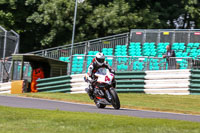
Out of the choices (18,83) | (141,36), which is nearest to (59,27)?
(141,36)

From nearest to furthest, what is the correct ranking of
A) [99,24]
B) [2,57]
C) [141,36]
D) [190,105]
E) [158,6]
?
[190,105] → [2,57] → [141,36] → [99,24] → [158,6]

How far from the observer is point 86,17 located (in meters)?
33.8

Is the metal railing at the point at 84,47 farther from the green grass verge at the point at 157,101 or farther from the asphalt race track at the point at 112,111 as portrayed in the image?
the asphalt race track at the point at 112,111

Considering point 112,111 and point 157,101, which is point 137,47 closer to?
point 157,101

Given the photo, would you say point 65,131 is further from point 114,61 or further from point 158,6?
point 158,6

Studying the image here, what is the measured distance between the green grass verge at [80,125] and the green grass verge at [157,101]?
16.4 feet

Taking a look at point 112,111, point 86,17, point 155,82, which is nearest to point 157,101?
point 155,82

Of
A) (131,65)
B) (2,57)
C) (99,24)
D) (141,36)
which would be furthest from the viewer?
(99,24)

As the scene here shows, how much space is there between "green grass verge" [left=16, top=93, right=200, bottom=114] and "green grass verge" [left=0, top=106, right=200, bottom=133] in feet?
16.4

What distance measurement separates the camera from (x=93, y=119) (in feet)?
33.0

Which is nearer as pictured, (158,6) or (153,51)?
(153,51)

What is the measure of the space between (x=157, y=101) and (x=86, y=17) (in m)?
16.5

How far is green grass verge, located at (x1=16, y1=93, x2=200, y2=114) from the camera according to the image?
15344 millimetres

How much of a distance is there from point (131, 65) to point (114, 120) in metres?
11.9
